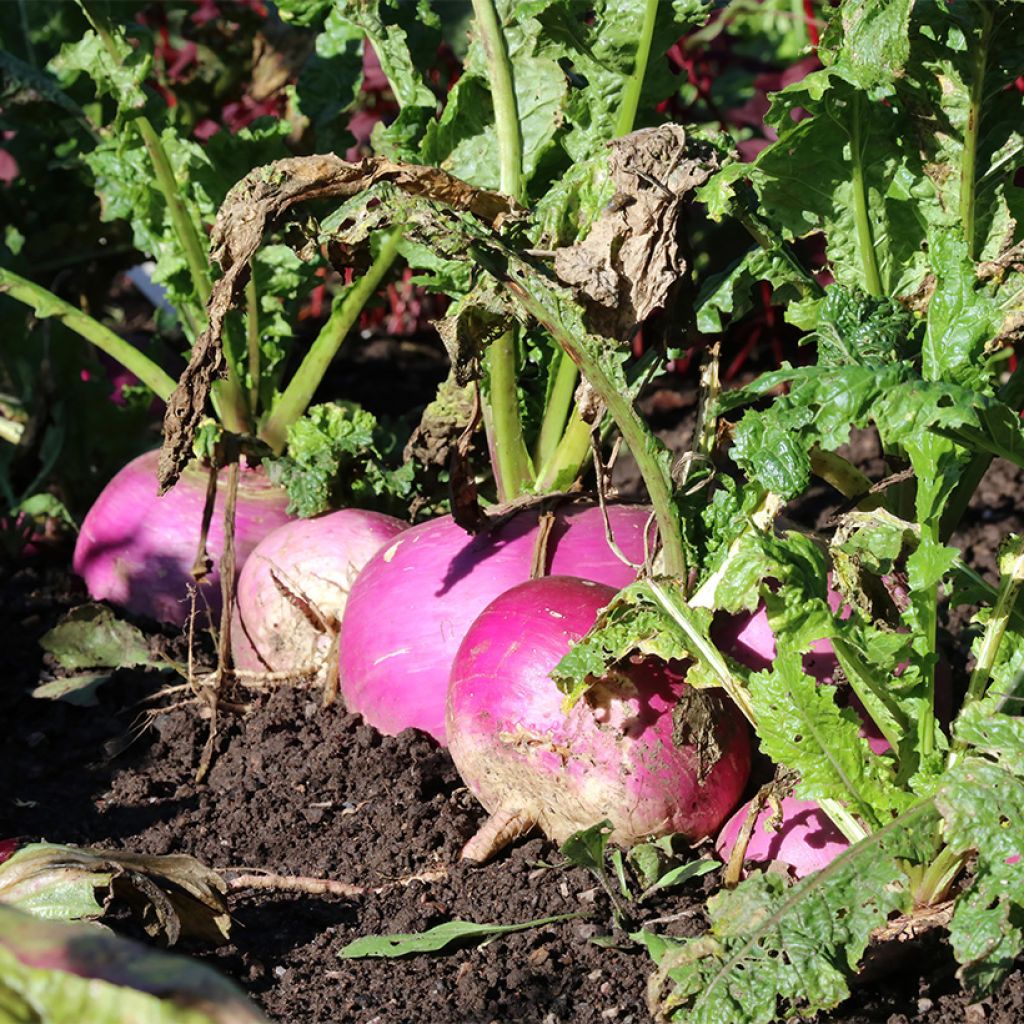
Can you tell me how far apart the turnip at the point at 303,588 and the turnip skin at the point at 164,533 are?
23 cm

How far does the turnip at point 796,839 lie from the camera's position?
6.41ft

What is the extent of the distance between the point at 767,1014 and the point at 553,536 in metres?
1.05

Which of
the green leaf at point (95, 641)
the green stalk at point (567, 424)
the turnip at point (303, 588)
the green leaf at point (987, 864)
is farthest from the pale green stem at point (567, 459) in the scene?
the green leaf at point (987, 864)

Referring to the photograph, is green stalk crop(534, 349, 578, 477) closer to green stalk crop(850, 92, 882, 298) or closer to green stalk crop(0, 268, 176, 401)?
green stalk crop(850, 92, 882, 298)

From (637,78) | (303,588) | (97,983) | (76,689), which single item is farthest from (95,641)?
(97,983)

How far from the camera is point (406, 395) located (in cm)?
442

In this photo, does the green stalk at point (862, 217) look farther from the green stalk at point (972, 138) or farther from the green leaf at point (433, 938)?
the green leaf at point (433, 938)

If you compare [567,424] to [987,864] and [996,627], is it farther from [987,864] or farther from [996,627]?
[987,864]

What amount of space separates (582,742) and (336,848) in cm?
47

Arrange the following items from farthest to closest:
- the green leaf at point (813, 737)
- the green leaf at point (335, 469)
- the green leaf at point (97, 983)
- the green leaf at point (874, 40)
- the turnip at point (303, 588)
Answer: the green leaf at point (335, 469) < the turnip at point (303, 588) < the green leaf at point (874, 40) < the green leaf at point (813, 737) < the green leaf at point (97, 983)

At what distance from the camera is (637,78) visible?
95.5 inches

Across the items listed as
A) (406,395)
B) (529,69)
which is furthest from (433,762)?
(406,395)

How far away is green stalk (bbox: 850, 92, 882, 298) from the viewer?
7.13 ft

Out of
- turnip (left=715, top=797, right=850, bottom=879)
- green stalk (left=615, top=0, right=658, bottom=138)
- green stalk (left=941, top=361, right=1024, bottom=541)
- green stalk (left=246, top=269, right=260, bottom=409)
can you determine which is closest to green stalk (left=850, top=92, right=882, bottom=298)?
green stalk (left=941, top=361, right=1024, bottom=541)
